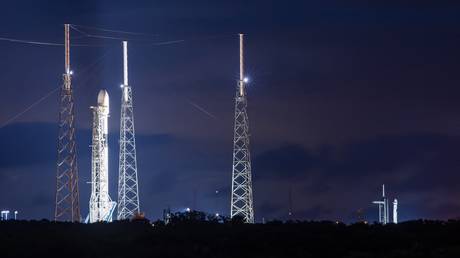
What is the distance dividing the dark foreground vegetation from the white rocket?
89.4 feet

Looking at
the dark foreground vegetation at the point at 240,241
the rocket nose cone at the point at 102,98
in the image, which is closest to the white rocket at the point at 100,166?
the rocket nose cone at the point at 102,98

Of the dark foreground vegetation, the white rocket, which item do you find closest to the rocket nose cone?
the white rocket

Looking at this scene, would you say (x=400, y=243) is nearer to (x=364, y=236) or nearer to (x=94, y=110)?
(x=364, y=236)

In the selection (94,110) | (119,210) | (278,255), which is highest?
(94,110)

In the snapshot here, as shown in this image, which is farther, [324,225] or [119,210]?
[119,210]

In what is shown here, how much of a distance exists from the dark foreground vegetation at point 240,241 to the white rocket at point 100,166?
27.2 meters

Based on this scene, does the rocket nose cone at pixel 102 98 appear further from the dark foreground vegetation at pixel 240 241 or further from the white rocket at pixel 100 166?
the dark foreground vegetation at pixel 240 241

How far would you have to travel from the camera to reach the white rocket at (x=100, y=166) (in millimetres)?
97625

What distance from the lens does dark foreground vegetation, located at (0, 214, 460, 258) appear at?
180 feet

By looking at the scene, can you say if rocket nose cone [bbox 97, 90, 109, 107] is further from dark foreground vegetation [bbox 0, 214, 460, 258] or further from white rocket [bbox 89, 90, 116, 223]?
Answer: dark foreground vegetation [bbox 0, 214, 460, 258]

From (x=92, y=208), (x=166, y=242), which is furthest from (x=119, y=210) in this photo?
(x=166, y=242)

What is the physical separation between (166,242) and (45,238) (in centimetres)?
667

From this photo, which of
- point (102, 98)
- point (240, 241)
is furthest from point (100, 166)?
point (240, 241)

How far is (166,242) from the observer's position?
58.9m
